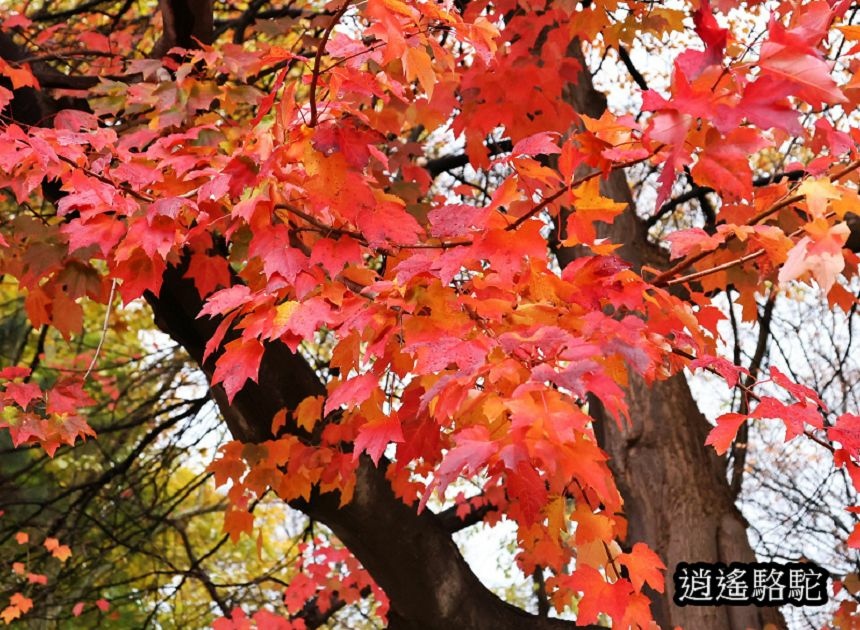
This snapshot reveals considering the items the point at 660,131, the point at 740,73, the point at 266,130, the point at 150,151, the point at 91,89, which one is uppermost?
the point at 91,89

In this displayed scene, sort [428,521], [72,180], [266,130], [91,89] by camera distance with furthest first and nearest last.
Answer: [428,521] → [91,89] → [72,180] → [266,130]

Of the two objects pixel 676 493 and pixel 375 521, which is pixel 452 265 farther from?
pixel 676 493

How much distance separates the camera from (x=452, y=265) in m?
1.94

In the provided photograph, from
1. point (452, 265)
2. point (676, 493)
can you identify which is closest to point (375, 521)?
point (676, 493)

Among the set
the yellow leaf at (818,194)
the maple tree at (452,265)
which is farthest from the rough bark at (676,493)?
the yellow leaf at (818,194)

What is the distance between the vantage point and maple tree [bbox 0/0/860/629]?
170cm

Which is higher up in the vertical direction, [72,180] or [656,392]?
[656,392]

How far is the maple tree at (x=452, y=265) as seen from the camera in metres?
1.70

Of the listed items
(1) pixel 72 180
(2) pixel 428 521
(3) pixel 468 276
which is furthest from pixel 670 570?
(1) pixel 72 180

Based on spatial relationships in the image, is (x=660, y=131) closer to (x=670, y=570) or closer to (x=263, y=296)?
(x=263, y=296)

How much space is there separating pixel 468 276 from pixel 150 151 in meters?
1.08

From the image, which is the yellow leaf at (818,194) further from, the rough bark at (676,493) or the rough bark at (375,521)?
the rough bark at (676,493)

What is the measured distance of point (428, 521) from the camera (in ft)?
A: 13.7

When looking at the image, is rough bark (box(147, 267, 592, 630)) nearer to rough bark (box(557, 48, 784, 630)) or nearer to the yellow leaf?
rough bark (box(557, 48, 784, 630))
